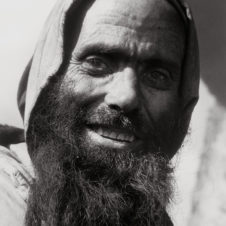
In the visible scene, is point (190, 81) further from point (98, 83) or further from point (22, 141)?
point (22, 141)

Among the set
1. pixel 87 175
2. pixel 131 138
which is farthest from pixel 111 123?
pixel 87 175

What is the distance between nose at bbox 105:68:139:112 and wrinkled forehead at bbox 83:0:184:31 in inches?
11.1

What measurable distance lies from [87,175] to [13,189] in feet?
1.22

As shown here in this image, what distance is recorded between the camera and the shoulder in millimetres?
3031

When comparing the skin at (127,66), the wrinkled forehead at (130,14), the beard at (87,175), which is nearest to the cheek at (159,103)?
the skin at (127,66)

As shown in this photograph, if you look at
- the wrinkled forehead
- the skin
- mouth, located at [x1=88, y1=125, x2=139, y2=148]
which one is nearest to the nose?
the skin

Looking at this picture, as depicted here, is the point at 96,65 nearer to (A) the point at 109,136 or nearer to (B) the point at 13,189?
(A) the point at 109,136

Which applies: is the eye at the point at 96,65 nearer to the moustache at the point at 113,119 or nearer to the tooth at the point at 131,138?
the moustache at the point at 113,119

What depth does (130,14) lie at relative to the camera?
11.4 feet

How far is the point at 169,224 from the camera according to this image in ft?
11.9

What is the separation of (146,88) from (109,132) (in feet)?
1.25

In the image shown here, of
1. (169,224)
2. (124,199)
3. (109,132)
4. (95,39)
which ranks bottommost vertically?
(169,224)

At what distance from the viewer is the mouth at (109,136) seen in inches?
125

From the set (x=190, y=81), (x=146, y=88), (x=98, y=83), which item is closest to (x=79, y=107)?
(x=98, y=83)
